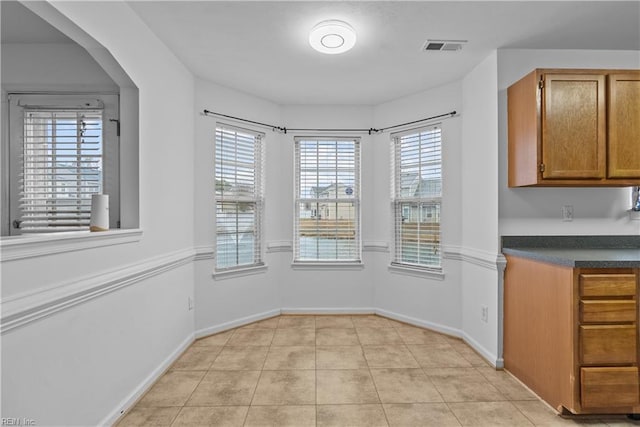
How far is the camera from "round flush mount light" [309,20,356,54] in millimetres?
2424

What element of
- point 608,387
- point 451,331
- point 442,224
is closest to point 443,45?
point 442,224

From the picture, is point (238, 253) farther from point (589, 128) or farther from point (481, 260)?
point (589, 128)

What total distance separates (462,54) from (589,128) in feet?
3.71

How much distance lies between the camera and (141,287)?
92.7 inches

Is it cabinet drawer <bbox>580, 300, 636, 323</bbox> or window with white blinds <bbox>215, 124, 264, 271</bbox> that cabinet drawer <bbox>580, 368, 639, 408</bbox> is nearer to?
cabinet drawer <bbox>580, 300, 636, 323</bbox>

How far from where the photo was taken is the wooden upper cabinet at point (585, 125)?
2438 millimetres

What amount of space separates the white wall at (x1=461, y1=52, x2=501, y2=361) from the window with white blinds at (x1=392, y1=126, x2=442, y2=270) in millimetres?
357

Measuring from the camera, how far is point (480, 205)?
3.09 m

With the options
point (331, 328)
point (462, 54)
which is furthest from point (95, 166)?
point (462, 54)

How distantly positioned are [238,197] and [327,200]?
1106mm

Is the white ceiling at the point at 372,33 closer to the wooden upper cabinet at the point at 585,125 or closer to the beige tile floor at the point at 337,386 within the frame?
the wooden upper cabinet at the point at 585,125

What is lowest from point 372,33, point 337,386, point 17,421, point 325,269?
point 337,386

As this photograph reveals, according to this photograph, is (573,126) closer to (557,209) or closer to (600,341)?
(557,209)

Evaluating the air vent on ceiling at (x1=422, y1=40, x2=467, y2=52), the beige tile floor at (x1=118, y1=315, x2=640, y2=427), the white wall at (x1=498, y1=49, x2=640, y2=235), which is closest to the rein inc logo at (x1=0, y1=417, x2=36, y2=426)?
the beige tile floor at (x1=118, y1=315, x2=640, y2=427)
